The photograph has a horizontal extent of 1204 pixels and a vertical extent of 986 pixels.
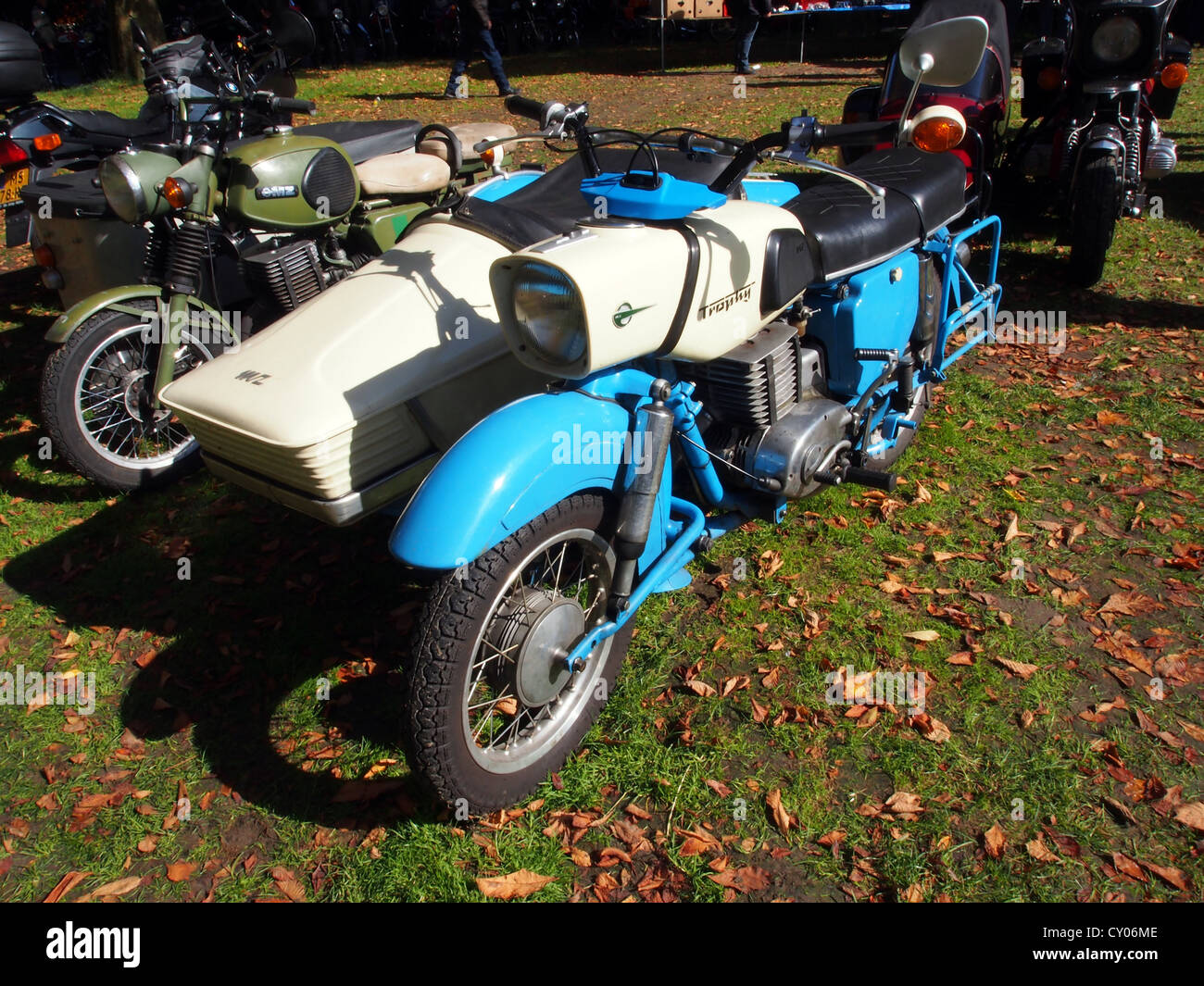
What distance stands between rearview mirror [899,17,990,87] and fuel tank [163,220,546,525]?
4.90 ft

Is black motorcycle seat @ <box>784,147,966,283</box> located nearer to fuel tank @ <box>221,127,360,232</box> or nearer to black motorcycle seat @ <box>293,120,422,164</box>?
fuel tank @ <box>221,127,360,232</box>

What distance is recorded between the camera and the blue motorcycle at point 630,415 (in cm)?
217

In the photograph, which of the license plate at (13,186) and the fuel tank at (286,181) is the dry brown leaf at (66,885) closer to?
the fuel tank at (286,181)

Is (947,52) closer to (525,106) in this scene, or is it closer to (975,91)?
(525,106)

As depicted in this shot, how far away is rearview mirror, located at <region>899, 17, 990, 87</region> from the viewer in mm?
2559

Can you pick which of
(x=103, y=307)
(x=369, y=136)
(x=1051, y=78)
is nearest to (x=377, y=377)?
(x=103, y=307)

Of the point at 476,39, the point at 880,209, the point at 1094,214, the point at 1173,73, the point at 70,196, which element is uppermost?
the point at 476,39

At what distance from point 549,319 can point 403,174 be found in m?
2.88

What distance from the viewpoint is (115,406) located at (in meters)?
4.17

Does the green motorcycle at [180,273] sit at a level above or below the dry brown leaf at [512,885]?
above

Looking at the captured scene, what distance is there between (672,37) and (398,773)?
68.1 ft

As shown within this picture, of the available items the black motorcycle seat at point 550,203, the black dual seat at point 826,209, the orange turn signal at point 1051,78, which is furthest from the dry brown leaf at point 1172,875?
the orange turn signal at point 1051,78

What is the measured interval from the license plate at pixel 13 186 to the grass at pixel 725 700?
1631 mm

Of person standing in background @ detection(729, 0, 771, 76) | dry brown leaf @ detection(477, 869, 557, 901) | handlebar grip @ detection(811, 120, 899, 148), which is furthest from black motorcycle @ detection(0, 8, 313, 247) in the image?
person standing in background @ detection(729, 0, 771, 76)
